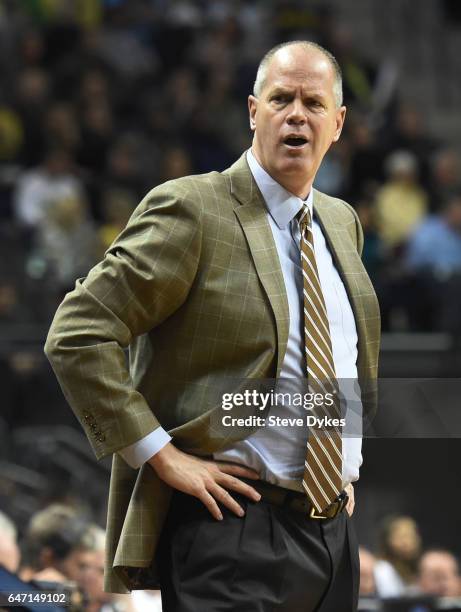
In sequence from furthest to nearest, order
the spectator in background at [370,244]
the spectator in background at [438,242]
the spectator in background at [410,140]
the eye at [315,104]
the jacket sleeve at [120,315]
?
the spectator in background at [410,140], the spectator in background at [438,242], the spectator in background at [370,244], the eye at [315,104], the jacket sleeve at [120,315]

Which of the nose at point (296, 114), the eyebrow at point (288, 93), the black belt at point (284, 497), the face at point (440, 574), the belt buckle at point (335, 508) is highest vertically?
the eyebrow at point (288, 93)

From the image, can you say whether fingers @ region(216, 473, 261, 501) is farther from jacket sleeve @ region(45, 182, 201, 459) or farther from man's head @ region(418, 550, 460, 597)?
man's head @ region(418, 550, 460, 597)

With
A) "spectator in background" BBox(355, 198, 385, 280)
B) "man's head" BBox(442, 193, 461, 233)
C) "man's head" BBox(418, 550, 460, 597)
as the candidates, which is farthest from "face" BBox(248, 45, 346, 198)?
"man's head" BBox(442, 193, 461, 233)

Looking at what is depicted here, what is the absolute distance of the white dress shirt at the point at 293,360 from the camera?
104 inches

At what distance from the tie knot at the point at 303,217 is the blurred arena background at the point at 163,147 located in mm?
1830

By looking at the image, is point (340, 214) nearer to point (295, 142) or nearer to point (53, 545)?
point (295, 142)

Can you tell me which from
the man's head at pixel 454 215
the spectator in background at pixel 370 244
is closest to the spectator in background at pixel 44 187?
the spectator in background at pixel 370 244

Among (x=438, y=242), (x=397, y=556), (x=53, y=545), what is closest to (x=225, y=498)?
(x=397, y=556)

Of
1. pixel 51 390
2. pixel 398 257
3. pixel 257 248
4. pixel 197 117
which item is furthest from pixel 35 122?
pixel 257 248

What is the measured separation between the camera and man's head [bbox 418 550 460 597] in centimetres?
309

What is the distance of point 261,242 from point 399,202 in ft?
22.7

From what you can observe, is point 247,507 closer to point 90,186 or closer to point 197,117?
point 90,186

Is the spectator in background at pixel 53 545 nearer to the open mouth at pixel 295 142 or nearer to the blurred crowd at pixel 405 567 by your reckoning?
the blurred crowd at pixel 405 567

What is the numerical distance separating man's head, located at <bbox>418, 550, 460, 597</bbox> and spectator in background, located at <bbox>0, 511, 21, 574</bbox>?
1108 millimetres
